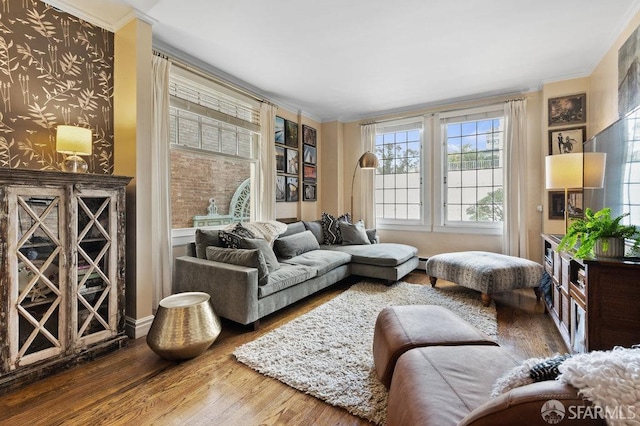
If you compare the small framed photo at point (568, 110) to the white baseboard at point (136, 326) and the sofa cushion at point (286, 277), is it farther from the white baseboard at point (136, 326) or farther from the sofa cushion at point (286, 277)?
the white baseboard at point (136, 326)

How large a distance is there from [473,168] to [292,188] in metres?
2.91

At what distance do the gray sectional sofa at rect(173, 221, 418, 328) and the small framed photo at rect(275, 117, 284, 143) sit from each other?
4.96 feet

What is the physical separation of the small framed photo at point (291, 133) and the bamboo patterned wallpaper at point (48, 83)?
2.50 metres

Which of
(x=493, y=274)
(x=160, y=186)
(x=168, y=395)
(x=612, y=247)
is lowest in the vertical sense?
(x=168, y=395)

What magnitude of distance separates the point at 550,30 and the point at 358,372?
342 cm

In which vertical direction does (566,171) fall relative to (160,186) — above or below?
above

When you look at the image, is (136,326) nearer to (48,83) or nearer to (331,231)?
(48,83)

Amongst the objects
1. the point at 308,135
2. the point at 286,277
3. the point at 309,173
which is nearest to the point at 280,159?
the point at 309,173

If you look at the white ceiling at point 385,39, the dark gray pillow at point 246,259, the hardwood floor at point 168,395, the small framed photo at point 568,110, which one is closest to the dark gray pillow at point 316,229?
the dark gray pillow at point 246,259

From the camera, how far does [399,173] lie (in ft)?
16.9

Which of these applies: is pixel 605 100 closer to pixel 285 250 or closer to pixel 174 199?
pixel 285 250

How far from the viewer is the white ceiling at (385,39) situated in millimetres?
2381

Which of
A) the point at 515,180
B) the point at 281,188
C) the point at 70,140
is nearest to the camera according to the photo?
the point at 70,140

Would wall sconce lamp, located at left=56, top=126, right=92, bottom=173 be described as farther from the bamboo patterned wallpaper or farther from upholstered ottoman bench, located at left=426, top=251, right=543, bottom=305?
upholstered ottoman bench, located at left=426, top=251, right=543, bottom=305
